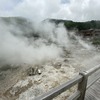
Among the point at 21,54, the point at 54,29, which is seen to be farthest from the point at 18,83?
the point at 54,29

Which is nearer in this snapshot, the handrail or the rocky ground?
the handrail

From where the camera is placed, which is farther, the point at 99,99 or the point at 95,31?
the point at 95,31

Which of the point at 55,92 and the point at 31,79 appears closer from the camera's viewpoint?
the point at 55,92

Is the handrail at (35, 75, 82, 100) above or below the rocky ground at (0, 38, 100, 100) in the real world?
above

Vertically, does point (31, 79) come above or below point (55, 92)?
below

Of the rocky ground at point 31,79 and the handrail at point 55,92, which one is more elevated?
the handrail at point 55,92

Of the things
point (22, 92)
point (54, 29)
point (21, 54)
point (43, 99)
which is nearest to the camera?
point (43, 99)

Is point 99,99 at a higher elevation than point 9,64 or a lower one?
higher

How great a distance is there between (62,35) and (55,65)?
27.5ft

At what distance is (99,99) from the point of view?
2691 millimetres

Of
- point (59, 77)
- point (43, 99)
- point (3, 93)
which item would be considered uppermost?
point (43, 99)

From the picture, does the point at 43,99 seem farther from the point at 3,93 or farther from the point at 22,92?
the point at 3,93

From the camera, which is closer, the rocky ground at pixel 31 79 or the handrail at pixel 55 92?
the handrail at pixel 55 92

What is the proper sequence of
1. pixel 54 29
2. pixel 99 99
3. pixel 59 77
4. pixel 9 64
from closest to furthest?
1. pixel 99 99
2. pixel 59 77
3. pixel 9 64
4. pixel 54 29
